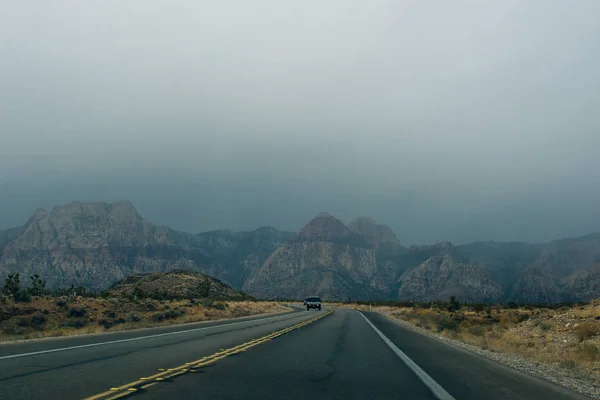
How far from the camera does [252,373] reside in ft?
37.9

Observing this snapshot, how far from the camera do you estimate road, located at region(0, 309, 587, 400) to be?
9.30 meters

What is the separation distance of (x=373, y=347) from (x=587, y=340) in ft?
32.8

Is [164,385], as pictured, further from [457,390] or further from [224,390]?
[457,390]

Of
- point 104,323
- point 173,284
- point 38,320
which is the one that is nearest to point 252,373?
point 104,323

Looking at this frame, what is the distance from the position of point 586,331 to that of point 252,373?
17.5m

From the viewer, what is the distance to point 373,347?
61.4 feet

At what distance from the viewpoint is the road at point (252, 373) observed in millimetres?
9297

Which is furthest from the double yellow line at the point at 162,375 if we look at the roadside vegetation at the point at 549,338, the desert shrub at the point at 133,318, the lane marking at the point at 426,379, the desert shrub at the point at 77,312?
the desert shrub at the point at 77,312

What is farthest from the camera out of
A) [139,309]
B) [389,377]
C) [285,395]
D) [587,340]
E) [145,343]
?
[139,309]

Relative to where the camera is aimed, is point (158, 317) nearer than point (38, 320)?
No

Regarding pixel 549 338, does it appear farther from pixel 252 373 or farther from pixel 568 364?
pixel 252 373

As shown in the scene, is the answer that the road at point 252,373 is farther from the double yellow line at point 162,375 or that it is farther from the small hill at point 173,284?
the small hill at point 173,284

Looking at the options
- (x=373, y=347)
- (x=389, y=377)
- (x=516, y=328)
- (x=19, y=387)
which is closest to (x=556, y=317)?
(x=516, y=328)

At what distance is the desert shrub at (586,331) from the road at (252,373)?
7751 mm
